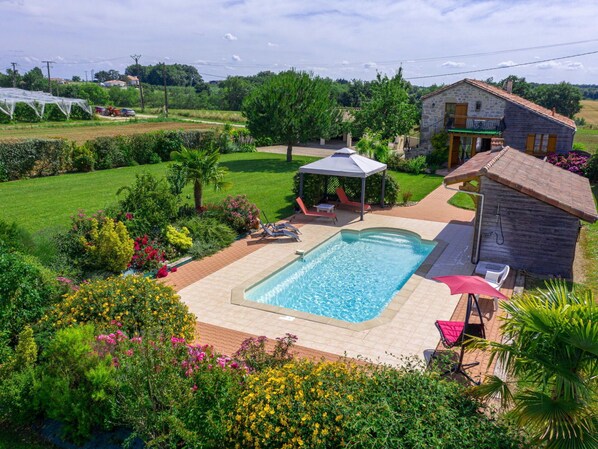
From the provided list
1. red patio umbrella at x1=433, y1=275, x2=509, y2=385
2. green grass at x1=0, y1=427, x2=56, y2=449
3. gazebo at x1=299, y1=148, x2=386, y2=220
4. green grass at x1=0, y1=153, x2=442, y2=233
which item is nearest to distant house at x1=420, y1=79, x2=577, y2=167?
green grass at x1=0, y1=153, x2=442, y2=233

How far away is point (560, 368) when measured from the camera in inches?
192

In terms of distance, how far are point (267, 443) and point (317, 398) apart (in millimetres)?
→ 804

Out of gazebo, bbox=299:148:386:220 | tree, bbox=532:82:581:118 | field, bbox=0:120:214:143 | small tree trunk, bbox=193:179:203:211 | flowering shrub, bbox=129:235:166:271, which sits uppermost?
tree, bbox=532:82:581:118

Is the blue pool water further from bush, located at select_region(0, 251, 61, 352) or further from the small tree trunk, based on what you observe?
bush, located at select_region(0, 251, 61, 352)

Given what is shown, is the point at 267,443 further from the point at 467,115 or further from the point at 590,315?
the point at 467,115

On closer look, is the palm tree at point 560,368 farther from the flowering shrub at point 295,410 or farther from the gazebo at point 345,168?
the gazebo at point 345,168

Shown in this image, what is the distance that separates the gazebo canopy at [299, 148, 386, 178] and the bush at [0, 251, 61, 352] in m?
11.7

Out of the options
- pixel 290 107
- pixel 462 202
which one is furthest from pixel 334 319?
pixel 290 107

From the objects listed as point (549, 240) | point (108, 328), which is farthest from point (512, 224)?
point (108, 328)

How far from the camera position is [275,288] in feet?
43.0

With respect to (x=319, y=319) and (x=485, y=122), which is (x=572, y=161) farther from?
(x=319, y=319)

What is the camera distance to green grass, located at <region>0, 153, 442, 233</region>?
738 inches

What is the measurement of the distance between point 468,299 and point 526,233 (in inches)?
261

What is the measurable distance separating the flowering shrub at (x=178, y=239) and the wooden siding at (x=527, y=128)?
2556cm
